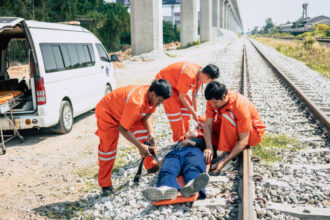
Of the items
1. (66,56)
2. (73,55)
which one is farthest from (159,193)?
(73,55)

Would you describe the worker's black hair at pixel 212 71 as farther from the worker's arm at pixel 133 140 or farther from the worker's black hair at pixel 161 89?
the worker's arm at pixel 133 140

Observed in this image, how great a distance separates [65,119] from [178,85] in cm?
323

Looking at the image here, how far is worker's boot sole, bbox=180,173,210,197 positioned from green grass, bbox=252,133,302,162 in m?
1.62

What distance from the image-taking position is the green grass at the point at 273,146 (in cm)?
491

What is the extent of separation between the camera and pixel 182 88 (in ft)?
16.8

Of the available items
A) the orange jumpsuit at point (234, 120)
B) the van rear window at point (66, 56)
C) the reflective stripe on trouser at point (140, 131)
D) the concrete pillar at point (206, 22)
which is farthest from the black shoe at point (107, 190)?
the concrete pillar at point (206, 22)

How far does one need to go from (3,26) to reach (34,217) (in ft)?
12.0

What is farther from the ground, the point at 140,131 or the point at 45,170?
the point at 140,131

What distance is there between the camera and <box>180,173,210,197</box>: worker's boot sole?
3.52 meters

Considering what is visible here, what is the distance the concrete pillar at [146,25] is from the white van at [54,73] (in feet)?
51.4

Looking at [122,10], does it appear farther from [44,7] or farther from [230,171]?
[230,171]

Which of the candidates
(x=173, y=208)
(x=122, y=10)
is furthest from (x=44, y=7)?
(x=173, y=208)

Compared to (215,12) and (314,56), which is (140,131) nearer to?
(314,56)

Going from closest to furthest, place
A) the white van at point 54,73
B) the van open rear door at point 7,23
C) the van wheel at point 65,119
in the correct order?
the van open rear door at point 7,23 < the white van at point 54,73 < the van wheel at point 65,119
